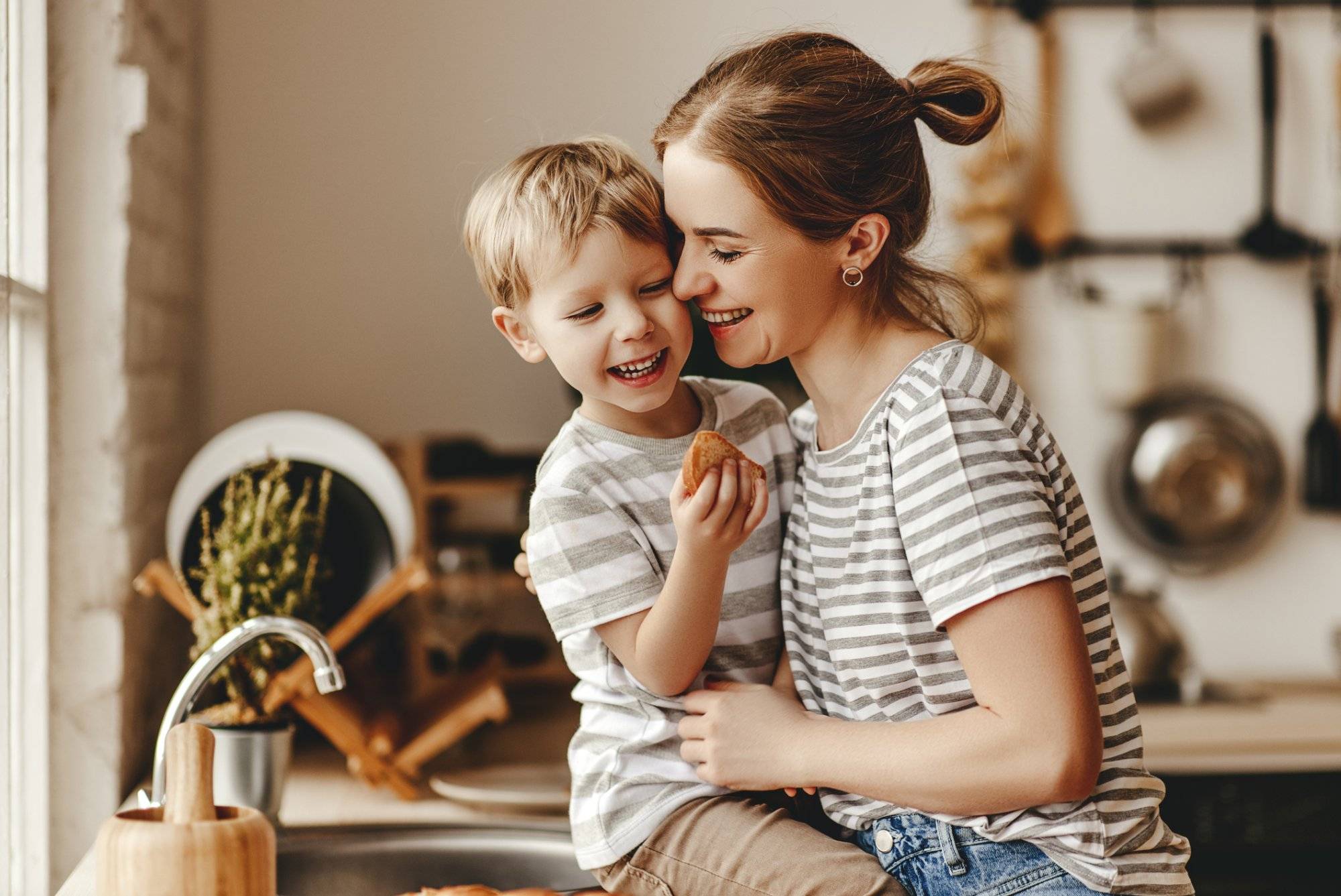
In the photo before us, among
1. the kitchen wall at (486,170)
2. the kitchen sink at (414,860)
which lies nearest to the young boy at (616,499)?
the kitchen sink at (414,860)

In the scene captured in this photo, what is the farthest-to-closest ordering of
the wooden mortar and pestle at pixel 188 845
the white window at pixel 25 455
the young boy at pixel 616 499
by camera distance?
1. the white window at pixel 25 455
2. the young boy at pixel 616 499
3. the wooden mortar and pestle at pixel 188 845

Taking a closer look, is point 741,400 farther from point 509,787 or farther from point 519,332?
point 509,787

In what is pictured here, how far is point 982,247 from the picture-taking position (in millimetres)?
2492

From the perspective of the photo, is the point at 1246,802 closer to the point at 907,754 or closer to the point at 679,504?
the point at 907,754

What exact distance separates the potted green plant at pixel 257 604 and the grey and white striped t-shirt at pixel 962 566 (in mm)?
796

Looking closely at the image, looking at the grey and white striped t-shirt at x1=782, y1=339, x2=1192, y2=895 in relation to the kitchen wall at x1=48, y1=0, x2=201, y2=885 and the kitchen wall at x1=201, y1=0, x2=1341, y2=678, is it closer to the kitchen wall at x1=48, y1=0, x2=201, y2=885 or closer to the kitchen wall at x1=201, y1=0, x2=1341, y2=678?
the kitchen wall at x1=48, y1=0, x2=201, y2=885

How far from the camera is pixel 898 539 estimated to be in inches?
37.6

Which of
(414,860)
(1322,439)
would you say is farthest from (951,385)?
(1322,439)

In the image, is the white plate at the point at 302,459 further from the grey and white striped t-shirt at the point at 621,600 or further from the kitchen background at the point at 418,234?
the grey and white striped t-shirt at the point at 621,600

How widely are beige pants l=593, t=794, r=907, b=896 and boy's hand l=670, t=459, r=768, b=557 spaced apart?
25 cm

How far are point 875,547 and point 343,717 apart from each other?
0.95m

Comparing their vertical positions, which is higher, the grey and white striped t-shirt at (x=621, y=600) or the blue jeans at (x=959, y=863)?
the grey and white striped t-shirt at (x=621, y=600)

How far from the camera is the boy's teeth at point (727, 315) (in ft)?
3.46

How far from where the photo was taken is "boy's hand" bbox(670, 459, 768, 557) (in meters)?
0.96
